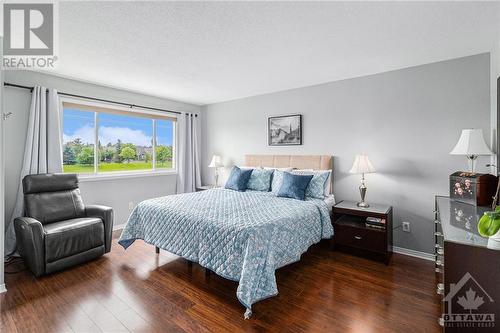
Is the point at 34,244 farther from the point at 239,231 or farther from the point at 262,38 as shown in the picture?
the point at 262,38

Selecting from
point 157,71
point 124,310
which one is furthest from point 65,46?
point 124,310

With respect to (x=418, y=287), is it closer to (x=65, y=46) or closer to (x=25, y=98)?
(x=65, y=46)

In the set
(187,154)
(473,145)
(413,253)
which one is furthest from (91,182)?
(473,145)

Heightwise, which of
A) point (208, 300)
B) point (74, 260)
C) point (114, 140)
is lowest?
point (208, 300)

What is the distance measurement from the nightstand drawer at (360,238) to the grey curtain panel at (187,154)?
3217 mm

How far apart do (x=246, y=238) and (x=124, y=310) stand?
1185 mm

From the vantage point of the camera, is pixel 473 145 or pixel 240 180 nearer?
pixel 473 145

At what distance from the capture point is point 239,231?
6.93 feet

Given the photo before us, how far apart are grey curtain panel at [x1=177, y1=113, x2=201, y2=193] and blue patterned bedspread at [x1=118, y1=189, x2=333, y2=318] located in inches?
73.0

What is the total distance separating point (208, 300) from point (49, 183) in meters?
2.59

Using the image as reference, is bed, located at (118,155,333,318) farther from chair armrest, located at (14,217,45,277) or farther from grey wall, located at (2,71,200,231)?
grey wall, located at (2,71,200,231)

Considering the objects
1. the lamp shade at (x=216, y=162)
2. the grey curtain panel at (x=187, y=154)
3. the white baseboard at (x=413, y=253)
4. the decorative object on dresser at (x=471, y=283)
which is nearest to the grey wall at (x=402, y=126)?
the white baseboard at (x=413, y=253)

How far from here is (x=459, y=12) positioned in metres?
1.95

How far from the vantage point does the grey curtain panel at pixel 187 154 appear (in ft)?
16.9
